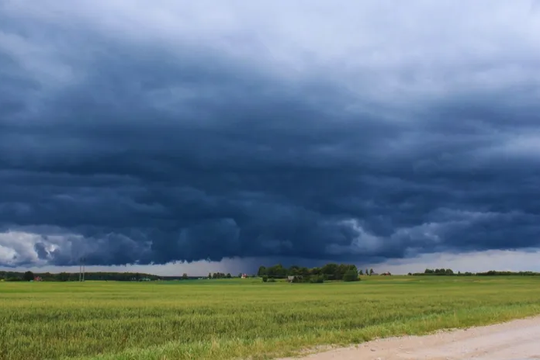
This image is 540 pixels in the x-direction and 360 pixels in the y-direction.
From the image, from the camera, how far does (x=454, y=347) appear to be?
1888 centimetres

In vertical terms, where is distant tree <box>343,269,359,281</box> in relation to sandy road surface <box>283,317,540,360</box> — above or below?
below

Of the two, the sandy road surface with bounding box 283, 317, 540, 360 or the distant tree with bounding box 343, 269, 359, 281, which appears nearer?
the sandy road surface with bounding box 283, 317, 540, 360

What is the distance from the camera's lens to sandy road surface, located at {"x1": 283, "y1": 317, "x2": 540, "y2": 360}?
16.5m

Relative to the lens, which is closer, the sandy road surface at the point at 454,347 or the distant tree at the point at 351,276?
the sandy road surface at the point at 454,347

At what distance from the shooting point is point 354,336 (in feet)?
67.7

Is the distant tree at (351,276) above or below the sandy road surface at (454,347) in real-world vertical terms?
below

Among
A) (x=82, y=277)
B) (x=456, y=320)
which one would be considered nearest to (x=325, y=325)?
(x=456, y=320)

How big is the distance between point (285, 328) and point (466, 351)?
12281mm

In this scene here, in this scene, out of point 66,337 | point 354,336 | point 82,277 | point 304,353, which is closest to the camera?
point 304,353

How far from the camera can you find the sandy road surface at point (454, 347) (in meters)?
16.5

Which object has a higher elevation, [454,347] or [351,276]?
[454,347]

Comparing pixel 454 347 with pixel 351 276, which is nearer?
pixel 454 347

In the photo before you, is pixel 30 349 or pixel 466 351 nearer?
pixel 466 351

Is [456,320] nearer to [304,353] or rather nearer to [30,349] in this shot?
[304,353]
